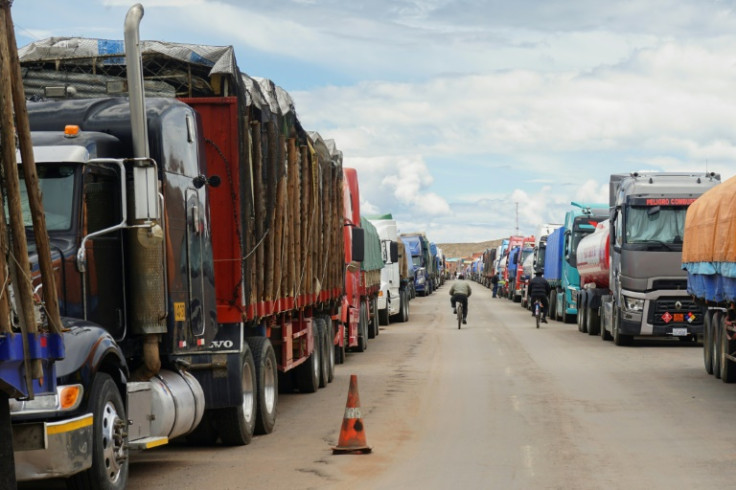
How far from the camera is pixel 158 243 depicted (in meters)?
9.94

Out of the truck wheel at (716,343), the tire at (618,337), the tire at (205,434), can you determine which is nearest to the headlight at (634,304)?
the tire at (618,337)

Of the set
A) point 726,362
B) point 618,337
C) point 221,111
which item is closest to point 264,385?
point 221,111

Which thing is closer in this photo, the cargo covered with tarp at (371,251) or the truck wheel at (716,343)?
the truck wheel at (716,343)

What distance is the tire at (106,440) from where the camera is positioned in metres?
8.64

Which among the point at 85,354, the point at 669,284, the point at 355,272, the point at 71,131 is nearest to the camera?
the point at 85,354

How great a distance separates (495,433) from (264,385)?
2457 mm

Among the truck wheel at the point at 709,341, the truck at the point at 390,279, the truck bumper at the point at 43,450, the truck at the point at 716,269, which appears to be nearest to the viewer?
the truck bumper at the point at 43,450

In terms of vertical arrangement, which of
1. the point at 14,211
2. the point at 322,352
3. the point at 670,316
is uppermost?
the point at 14,211

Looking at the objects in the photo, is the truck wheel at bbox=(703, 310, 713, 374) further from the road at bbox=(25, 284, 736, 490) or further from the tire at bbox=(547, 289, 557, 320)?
the tire at bbox=(547, 289, 557, 320)

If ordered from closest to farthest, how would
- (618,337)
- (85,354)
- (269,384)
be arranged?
1. (85,354)
2. (269,384)
3. (618,337)

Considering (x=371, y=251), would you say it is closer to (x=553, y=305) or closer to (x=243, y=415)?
(x=553, y=305)

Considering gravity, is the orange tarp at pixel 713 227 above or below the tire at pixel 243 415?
above

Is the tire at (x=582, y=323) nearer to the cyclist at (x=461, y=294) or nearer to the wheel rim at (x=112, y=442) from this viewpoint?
the cyclist at (x=461, y=294)

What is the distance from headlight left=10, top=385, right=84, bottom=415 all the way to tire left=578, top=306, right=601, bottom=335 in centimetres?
2686
